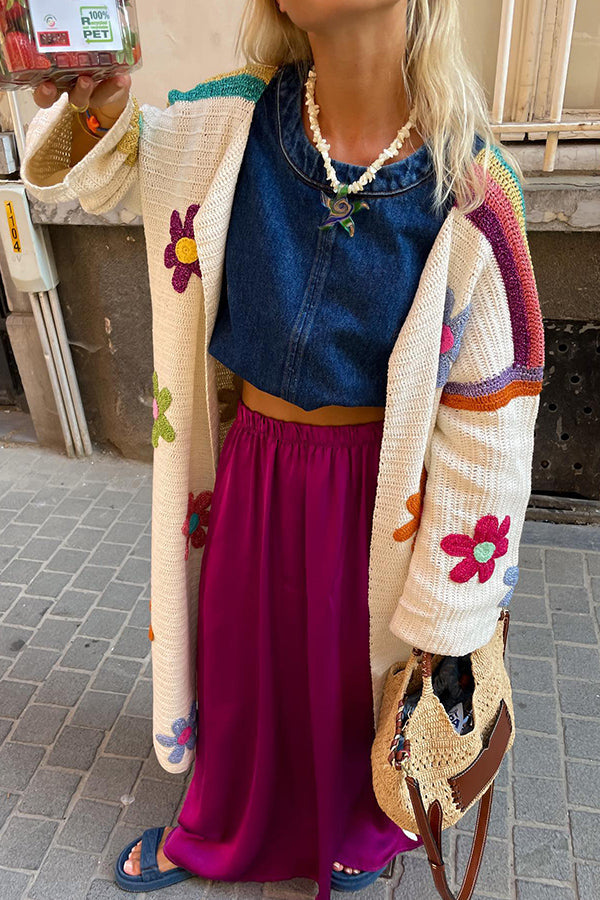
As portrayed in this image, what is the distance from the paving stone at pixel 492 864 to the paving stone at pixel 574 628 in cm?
94

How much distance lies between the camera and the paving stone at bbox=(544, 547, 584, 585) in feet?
10.7

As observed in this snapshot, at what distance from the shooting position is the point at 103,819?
7.63 feet

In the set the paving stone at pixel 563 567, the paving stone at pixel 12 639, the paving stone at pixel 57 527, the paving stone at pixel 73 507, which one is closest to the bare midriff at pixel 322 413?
the paving stone at pixel 12 639

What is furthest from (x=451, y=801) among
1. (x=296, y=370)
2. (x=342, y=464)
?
(x=296, y=370)

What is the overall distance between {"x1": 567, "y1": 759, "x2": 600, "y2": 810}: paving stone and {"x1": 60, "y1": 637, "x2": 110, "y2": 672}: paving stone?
1682 mm

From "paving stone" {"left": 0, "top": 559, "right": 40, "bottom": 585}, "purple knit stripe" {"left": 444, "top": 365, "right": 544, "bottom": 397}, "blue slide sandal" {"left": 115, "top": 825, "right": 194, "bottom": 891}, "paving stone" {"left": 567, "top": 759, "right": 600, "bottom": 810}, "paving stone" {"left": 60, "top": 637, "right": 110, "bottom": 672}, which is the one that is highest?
"purple knit stripe" {"left": 444, "top": 365, "right": 544, "bottom": 397}

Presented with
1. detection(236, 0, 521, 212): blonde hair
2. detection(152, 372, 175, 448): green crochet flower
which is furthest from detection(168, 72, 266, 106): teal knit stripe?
detection(152, 372, 175, 448): green crochet flower

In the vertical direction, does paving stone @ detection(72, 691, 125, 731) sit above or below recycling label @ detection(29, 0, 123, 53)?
below

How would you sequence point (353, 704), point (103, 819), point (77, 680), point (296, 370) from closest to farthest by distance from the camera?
point (296, 370) → point (353, 704) → point (103, 819) → point (77, 680)

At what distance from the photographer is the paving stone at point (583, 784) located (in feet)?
7.67

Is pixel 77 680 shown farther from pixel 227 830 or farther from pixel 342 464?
pixel 342 464

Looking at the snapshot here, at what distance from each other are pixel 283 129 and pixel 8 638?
234 cm

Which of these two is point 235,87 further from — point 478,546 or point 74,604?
point 74,604

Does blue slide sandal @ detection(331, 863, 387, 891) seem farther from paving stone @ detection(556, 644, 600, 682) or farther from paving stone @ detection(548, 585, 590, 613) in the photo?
paving stone @ detection(548, 585, 590, 613)
